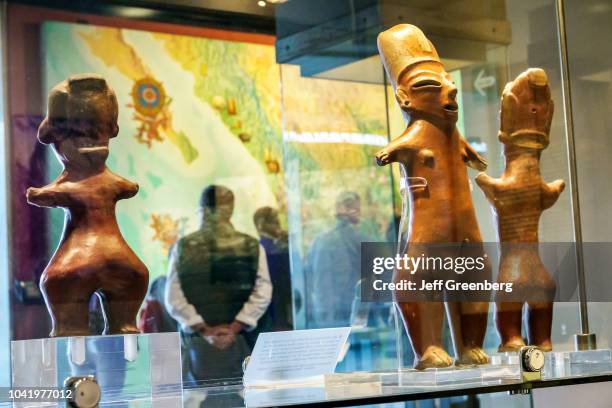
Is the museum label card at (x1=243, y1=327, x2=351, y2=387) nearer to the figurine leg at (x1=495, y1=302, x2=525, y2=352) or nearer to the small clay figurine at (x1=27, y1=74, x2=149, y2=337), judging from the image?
the small clay figurine at (x1=27, y1=74, x2=149, y2=337)

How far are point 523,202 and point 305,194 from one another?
2401mm

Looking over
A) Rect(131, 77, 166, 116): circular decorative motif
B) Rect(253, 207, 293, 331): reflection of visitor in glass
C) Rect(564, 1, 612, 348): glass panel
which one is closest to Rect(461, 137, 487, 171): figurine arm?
Rect(564, 1, 612, 348): glass panel

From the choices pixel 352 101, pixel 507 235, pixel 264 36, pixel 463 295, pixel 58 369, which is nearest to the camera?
pixel 58 369

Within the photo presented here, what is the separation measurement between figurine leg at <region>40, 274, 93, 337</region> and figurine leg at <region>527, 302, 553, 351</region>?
24.9 inches

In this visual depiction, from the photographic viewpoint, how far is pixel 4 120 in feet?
8.66

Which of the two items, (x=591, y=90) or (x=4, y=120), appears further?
(x=4, y=120)

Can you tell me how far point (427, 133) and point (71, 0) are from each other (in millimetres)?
1707

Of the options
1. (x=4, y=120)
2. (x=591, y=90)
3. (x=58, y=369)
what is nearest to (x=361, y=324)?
(x=4, y=120)

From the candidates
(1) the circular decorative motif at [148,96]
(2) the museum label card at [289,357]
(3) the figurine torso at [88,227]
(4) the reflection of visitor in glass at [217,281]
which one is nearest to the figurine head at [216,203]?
(4) the reflection of visitor in glass at [217,281]

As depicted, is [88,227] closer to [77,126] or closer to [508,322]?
[77,126]

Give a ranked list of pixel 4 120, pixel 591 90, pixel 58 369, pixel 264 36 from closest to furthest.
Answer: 1. pixel 58 369
2. pixel 591 90
3. pixel 4 120
4. pixel 264 36

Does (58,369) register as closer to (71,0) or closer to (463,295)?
(463,295)

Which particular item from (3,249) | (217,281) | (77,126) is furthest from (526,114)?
(217,281)

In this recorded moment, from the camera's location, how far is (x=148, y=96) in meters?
3.54
